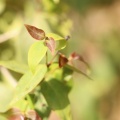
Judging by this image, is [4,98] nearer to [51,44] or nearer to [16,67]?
[16,67]

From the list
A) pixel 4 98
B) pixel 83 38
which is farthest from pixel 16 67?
pixel 83 38

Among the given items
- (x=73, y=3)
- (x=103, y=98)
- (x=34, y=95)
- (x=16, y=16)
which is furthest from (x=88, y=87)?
(x=34, y=95)

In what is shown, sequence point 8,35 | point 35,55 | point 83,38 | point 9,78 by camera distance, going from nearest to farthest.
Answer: point 35,55 < point 9,78 < point 8,35 < point 83,38

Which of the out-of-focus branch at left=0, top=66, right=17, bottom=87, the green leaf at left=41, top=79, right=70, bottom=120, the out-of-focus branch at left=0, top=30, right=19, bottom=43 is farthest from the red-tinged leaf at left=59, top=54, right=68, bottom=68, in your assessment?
the out-of-focus branch at left=0, top=30, right=19, bottom=43

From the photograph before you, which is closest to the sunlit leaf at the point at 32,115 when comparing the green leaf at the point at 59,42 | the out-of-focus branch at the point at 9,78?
the green leaf at the point at 59,42

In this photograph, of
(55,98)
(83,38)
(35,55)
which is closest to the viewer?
(35,55)

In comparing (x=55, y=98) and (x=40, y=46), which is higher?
(x=40, y=46)
